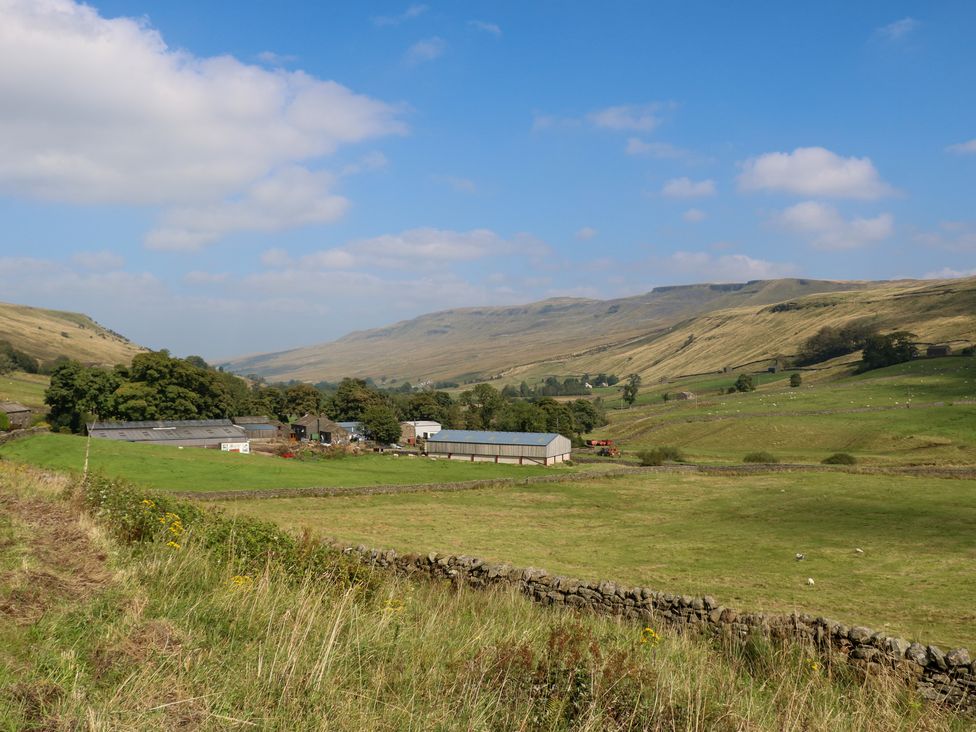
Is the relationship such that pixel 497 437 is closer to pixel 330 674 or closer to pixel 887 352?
pixel 330 674

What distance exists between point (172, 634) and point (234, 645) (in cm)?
60

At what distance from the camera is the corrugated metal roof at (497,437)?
79688 millimetres

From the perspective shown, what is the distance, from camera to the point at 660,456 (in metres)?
74.4

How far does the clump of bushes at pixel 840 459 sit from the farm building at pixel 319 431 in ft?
217

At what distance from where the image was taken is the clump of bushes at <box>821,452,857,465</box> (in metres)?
66.9

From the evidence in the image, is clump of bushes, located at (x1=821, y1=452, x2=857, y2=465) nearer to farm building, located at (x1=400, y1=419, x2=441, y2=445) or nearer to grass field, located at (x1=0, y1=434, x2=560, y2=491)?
grass field, located at (x1=0, y1=434, x2=560, y2=491)

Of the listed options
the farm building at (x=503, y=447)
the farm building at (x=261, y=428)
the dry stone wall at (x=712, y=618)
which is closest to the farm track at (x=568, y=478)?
the farm building at (x=503, y=447)

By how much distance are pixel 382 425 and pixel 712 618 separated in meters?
86.9

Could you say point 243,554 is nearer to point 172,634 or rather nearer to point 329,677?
point 172,634

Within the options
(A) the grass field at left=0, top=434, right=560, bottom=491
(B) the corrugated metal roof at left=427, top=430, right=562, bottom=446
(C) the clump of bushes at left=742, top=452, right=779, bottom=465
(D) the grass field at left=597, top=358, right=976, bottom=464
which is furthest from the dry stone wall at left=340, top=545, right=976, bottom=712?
(C) the clump of bushes at left=742, top=452, right=779, bottom=465

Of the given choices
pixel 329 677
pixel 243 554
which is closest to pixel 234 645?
pixel 329 677

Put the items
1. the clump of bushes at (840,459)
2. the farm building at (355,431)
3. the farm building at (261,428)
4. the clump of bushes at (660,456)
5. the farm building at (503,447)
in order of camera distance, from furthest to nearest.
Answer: the farm building at (355,431) < the farm building at (261,428) < the farm building at (503,447) < the clump of bushes at (660,456) < the clump of bushes at (840,459)

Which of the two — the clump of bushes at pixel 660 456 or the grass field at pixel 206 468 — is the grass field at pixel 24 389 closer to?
the grass field at pixel 206 468

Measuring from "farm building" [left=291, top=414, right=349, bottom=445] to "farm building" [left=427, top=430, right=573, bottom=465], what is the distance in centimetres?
1922
